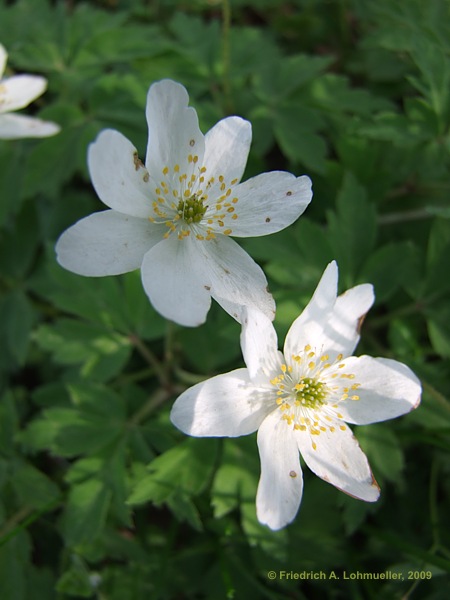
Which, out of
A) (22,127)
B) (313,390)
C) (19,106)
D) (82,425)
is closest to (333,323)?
(313,390)

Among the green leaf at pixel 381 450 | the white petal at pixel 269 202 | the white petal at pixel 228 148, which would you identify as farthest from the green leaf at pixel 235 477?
the white petal at pixel 228 148

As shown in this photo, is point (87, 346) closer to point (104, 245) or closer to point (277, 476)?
point (104, 245)

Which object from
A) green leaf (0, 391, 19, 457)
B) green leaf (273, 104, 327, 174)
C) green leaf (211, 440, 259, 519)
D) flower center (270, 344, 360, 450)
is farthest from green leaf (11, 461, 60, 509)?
green leaf (273, 104, 327, 174)

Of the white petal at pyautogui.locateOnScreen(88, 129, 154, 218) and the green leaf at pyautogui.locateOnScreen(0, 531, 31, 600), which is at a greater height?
the white petal at pyautogui.locateOnScreen(88, 129, 154, 218)

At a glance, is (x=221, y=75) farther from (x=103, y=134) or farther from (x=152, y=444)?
(x=152, y=444)

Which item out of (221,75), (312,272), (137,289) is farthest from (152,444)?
(221,75)

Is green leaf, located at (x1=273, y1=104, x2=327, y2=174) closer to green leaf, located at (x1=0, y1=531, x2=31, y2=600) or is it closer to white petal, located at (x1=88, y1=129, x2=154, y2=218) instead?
white petal, located at (x1=88, y1=129, x2=154, y2=218)
